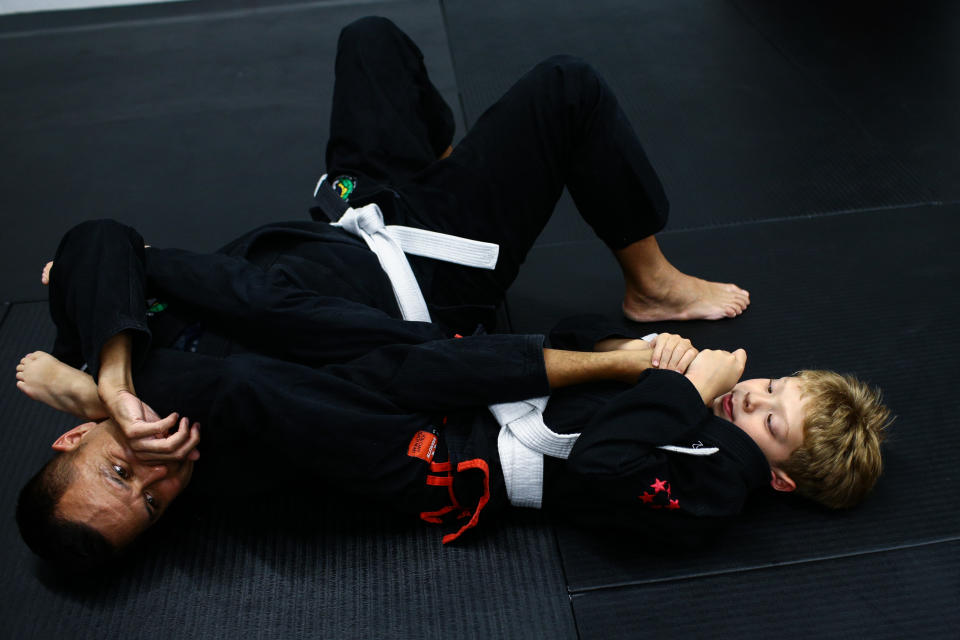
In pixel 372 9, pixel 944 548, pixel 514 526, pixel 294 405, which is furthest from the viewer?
pixel 372 9

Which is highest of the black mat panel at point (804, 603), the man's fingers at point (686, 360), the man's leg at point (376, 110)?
the man's leg at point (376, 110)

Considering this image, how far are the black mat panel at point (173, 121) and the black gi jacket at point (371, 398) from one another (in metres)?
1.07

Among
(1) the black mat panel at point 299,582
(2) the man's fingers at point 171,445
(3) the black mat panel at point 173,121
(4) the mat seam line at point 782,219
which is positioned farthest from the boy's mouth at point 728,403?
(3) the black mat panel at point 173,121

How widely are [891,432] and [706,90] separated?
6.70 feet

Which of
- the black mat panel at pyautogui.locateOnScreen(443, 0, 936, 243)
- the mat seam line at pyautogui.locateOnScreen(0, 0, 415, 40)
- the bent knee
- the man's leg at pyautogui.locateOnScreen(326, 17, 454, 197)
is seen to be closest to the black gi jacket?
the man's leg at pyautogui.locateOnScreen(326, 17, 454, 197)

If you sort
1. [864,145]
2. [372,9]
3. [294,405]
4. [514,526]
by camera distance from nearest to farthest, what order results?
[294,405] < [514,526] < [864,145] < [372,9]

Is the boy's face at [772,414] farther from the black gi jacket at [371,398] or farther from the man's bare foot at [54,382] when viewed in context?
the man's bare foot at [54,382]

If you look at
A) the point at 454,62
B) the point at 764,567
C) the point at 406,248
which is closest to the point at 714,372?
the point at 764,567

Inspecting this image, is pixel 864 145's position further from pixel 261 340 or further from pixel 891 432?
pixel 261 340

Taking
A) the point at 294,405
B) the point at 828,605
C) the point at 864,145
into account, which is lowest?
the point at 828,605

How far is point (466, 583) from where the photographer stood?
1692mm

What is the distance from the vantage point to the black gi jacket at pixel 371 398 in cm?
158

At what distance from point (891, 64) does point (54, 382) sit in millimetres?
3652

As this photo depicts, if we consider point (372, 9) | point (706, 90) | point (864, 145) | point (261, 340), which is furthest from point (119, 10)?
point (864, 145)
